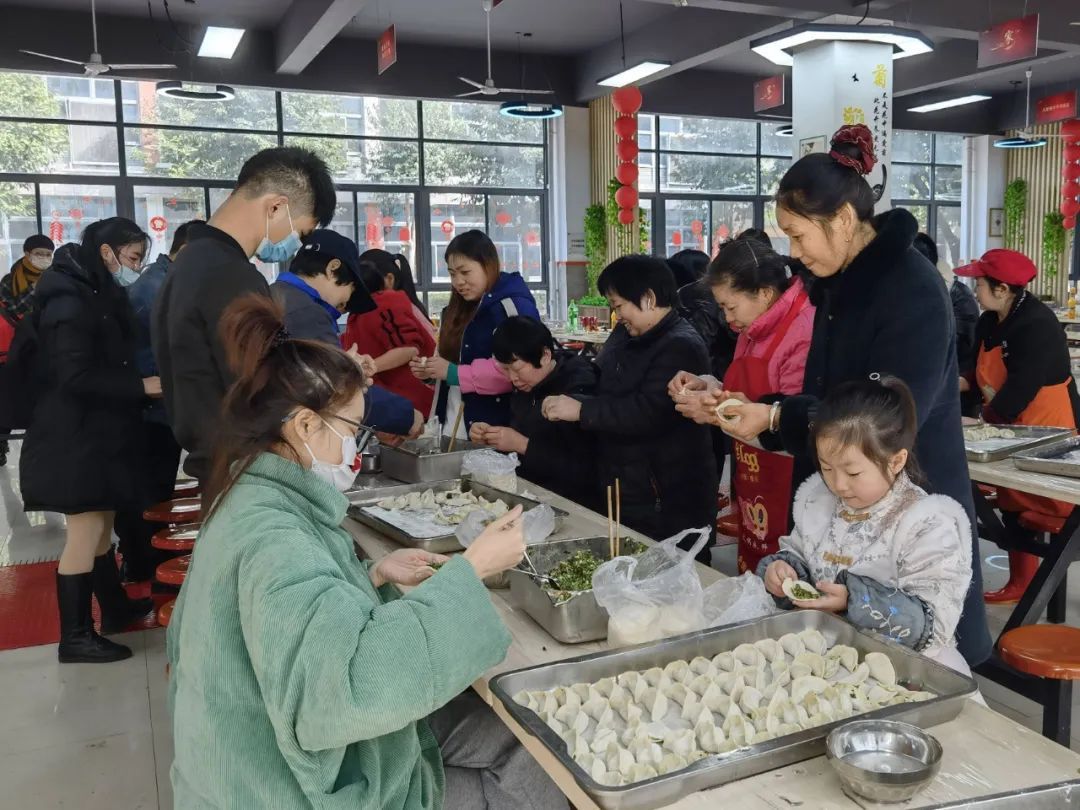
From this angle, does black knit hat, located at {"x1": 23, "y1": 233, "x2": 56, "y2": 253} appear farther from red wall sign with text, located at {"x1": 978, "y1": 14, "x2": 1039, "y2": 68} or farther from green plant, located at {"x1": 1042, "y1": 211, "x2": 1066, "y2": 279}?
green plant, located at {"x1": 1042, "y1": 211, "x2": 1066, "y2": 279}

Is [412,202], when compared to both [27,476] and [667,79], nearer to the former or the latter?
[667,79]

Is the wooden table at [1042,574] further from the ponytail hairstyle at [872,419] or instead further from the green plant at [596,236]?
the green plant at [596,236]

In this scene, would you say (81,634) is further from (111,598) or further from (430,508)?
(430,508)

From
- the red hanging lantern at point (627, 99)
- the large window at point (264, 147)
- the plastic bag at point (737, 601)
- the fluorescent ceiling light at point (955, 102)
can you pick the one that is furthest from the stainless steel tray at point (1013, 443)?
the fluorescent ceiling light at point (955, 102)

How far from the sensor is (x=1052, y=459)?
9.33ft

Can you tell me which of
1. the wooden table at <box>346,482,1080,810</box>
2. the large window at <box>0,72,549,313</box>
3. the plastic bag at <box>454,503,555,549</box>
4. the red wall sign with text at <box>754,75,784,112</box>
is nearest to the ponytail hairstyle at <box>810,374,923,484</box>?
the wooden table at <box>346,482,1080,810</box>

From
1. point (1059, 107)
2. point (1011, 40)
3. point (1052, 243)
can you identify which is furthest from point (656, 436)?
point (1052, 243)

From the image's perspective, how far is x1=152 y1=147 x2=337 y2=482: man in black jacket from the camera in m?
2.16

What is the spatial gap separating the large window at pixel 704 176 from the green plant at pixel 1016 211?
3.70 metres

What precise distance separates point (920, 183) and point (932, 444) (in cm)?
1470

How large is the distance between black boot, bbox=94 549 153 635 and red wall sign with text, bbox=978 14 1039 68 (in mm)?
7500

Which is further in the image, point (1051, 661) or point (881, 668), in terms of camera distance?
point (1051, 661)

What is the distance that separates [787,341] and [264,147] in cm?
994

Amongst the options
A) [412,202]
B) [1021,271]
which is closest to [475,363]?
[1021,271]
